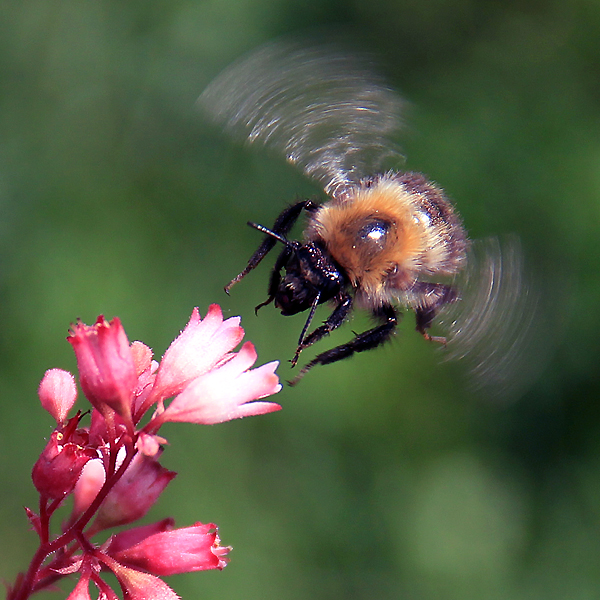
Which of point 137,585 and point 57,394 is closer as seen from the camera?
point 137,585

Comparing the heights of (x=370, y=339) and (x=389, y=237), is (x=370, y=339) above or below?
below

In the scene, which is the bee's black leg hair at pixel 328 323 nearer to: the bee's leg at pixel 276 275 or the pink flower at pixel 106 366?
the bee's leg at pixel 276 275

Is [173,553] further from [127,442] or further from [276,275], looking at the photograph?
[276,275]

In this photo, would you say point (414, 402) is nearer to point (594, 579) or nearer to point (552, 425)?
point (552, 425)

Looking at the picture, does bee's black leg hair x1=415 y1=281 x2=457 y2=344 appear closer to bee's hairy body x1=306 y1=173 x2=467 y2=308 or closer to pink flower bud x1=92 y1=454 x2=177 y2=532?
bee's hairy body x1=306 y1=173 x2=467 y2=308

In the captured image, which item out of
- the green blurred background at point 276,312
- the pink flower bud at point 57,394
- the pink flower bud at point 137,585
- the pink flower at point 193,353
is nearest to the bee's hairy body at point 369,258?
the pink flower at point 193,353

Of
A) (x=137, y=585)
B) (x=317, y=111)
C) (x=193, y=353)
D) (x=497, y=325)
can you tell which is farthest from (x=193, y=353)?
(x=317, y=111)

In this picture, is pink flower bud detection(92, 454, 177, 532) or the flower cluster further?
pink flower bud detection(92, 454, 177, 532)

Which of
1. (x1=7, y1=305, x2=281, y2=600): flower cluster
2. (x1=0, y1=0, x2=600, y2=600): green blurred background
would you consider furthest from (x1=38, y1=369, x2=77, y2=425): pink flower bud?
(x1=0, y1=0, x2=600, y2=600): green blurred background
